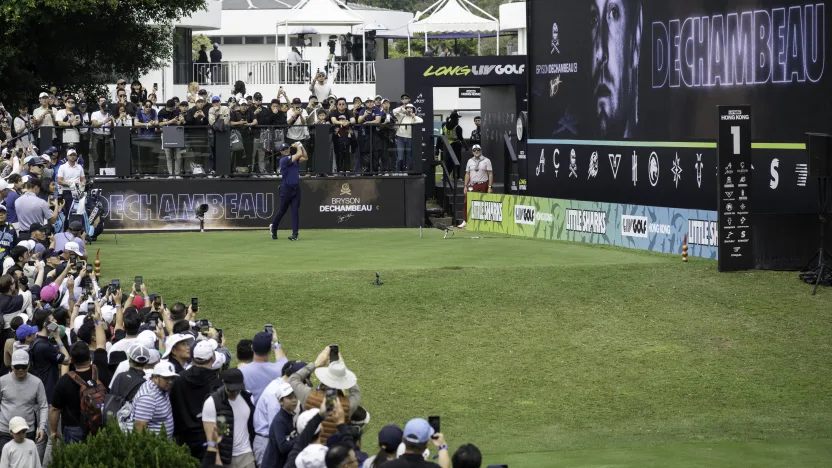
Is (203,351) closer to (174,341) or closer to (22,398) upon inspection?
(174,341)

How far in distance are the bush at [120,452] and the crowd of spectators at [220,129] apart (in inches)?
822

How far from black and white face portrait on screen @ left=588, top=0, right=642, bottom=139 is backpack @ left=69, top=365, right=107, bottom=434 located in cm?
1812

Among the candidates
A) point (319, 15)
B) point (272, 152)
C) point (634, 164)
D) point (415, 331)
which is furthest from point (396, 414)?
point (319, 15)

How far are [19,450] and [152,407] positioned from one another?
4.65 feet

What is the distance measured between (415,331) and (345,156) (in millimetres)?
12275

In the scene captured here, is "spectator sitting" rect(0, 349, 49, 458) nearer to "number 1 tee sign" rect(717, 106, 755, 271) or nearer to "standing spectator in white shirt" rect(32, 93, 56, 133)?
"number 1 tee sign" rect(717, 106, 755, 271)

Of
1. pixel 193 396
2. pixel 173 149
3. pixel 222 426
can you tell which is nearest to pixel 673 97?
pixel 173 149

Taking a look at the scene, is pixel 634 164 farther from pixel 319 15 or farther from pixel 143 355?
pixel 319 15

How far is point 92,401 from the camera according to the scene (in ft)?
36.6

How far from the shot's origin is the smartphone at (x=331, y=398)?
369 inches

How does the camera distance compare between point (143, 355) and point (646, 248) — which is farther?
point (646, 248)

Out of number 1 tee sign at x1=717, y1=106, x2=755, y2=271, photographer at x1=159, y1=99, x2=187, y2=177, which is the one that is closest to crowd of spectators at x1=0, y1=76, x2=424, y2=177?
photographer at x1=159, y1=99, x2=187, y2=177

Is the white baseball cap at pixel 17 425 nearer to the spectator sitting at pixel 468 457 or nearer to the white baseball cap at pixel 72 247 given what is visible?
the spectator sitting at pixel 468 457

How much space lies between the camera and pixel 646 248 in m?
26.1
